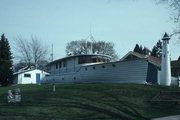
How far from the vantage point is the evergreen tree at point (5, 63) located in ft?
119

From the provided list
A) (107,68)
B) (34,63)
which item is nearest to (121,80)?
(107,68)

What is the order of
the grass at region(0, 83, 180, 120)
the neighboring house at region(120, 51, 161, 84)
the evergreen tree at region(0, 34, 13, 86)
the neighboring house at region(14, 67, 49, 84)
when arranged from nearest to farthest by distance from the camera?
the grass at region(0, 83, 180, 120) < the neighboring house at region(120, 51, 161, 84) < the evergreen tree at region(0, 34, 13, 86) < the neighboring house at region(14, 67, 49, 84)

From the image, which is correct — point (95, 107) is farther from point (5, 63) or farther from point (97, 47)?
point (97, 47)

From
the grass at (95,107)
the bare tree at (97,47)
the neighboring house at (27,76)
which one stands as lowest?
the grass at (95,107)

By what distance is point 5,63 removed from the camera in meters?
37.5

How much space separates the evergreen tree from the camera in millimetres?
36312

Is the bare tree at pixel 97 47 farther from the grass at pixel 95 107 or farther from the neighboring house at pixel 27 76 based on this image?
the grass at pixel 95 107

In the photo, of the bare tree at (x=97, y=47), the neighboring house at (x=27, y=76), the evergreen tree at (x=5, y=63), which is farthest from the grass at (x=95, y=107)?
the bare tree at (x=97, y=47)

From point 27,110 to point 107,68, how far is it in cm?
1007

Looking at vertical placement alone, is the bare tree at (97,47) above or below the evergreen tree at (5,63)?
above

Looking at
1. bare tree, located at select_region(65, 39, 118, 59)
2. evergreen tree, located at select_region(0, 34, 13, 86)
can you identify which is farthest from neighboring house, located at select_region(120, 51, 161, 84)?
bare tree, located at select_region(65, 39, 118, 59)

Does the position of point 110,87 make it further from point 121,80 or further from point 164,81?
point 164,81

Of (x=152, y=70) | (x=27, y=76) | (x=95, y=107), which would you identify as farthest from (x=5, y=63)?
(x=95, y=107)

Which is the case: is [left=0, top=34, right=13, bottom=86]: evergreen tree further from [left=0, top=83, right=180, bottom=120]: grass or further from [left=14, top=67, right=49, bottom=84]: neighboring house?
[left=0, top=83, right=180, bottom=120]: grass
